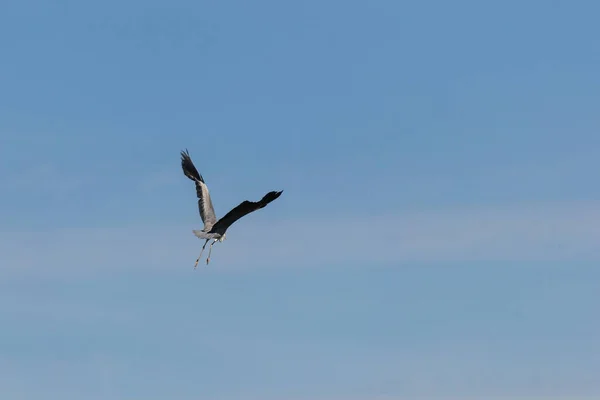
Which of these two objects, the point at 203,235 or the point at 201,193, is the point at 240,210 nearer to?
the point at 203,235

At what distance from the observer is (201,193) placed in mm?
97188

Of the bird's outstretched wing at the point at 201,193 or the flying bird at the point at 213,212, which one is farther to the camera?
the bird's outstretched wing at the point at 201,193

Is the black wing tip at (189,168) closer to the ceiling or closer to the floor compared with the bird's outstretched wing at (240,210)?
closer to the ceiling

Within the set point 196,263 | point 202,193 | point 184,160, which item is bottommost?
point 196,263

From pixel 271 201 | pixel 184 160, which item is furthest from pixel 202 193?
pixel 271 201

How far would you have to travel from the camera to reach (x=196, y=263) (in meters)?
81.8

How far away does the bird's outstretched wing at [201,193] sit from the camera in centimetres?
9200

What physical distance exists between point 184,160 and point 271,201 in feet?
90.4

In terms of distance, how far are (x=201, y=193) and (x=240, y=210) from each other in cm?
1364

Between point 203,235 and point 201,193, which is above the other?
point 201,193

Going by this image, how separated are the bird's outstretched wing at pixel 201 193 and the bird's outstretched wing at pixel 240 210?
5.46 ft

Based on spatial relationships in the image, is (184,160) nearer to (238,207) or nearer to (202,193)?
(202,193)

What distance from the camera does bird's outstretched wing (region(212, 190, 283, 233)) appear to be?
265 feet

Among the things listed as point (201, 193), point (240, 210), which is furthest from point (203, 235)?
point (201, 193)
